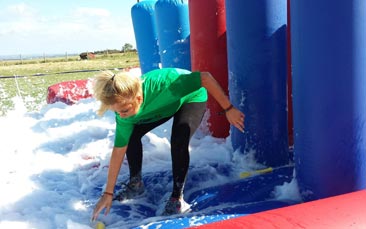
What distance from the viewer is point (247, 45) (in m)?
2.45

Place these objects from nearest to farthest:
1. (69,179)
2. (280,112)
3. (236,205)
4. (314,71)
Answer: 1. (314,71)
2. (236,205)
3. (280,112)
4. (69,179)

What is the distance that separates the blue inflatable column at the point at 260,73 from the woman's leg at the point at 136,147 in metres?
0.54

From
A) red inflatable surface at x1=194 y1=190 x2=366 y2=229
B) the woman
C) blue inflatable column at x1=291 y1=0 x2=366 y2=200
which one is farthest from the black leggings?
red inflatable surface at x1=194 y1=190 x2=366 y2=229

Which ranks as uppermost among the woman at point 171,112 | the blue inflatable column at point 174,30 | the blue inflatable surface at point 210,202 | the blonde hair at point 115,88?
the blue inflatable column at point 174,30

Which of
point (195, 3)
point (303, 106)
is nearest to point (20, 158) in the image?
point (195, 3)

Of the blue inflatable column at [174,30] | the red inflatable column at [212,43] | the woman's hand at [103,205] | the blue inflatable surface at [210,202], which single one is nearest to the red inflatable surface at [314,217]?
the blue inflatable surface at [210,202]

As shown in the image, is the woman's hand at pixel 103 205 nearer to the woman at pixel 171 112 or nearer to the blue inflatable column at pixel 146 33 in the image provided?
the woman at pixel 171 112

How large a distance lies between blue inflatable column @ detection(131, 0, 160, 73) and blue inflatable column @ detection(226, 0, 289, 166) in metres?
2.76

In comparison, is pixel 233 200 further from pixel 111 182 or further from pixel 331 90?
pixel 331 90

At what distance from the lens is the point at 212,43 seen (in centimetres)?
313

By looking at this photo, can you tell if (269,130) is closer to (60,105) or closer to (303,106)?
(303,106)

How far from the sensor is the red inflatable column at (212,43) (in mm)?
3090

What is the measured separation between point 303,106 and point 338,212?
24.5 inches

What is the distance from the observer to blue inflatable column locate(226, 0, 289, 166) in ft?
7.80
